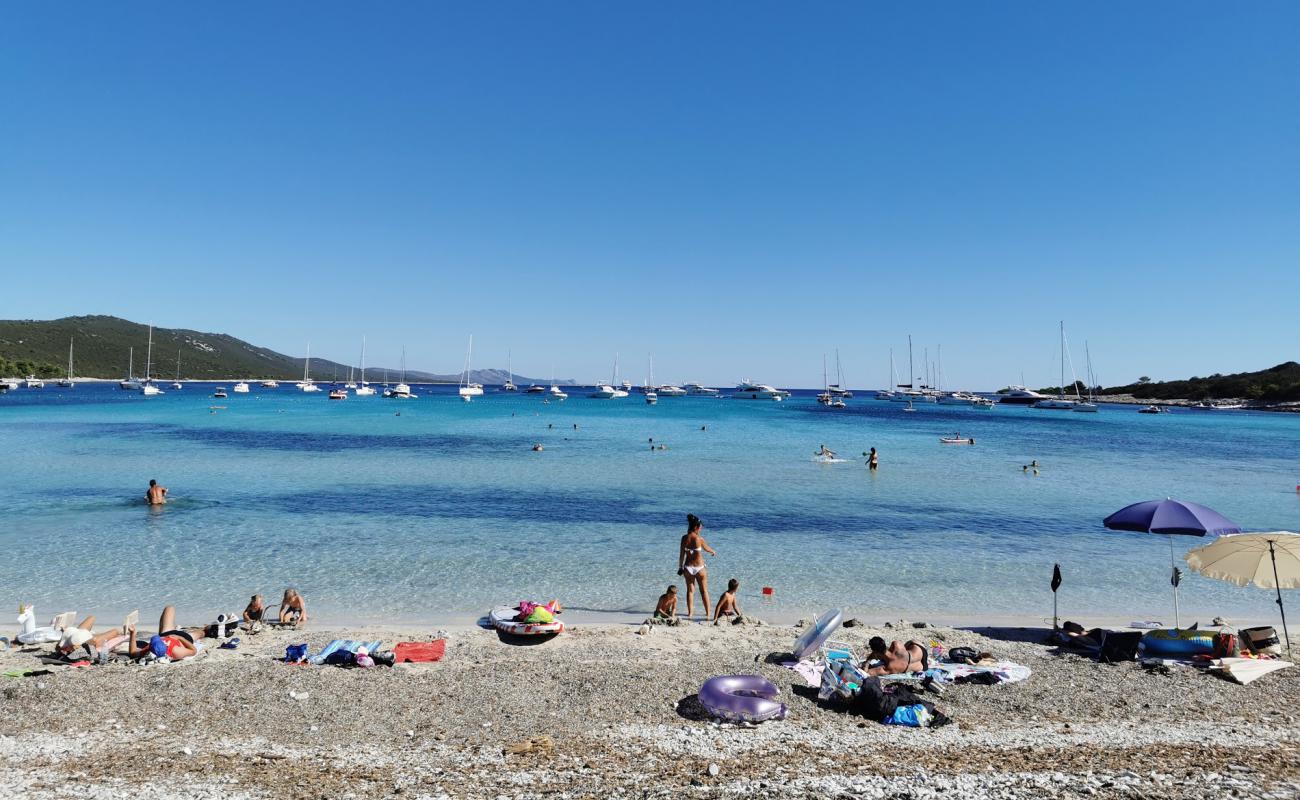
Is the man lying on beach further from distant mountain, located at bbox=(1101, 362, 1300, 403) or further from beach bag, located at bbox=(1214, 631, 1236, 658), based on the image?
distant mountain, located at bbox=(1101, 362, 1300, 403)

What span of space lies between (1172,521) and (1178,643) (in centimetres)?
190

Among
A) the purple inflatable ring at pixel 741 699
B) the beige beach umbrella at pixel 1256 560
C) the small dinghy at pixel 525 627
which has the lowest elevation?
the small dinghy at pixel 525 627

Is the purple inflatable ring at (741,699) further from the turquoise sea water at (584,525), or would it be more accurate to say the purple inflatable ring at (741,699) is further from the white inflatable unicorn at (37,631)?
the white inflatable unicorn at (37,631)

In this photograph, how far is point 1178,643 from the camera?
11312 mm

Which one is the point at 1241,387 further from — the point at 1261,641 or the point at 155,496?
the point at 155,496

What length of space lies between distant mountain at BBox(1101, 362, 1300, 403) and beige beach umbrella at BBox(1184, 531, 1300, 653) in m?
164

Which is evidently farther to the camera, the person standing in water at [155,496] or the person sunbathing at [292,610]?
the person standing in water at [155,496]

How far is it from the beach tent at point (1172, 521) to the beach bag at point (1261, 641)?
1052 mm

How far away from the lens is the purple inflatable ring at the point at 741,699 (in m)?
8.85

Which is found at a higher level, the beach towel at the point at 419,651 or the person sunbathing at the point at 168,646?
the person sunbathing at the point at 168,646

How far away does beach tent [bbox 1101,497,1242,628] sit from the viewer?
1166 centimetres

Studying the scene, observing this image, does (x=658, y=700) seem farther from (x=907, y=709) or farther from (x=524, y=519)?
(x=524, y=519)

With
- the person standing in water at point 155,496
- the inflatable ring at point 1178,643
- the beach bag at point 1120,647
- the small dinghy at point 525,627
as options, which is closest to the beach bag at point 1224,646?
the inflatable ring at point 1178,643

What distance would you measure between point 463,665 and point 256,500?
771 inches
